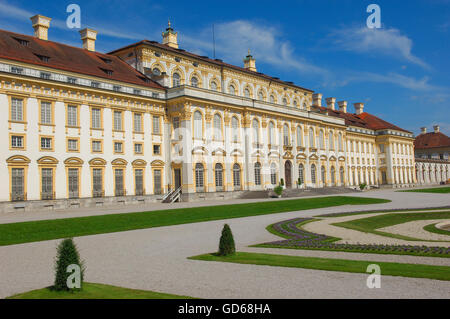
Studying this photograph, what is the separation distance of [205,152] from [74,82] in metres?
15.5

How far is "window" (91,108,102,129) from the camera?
38.2 metres

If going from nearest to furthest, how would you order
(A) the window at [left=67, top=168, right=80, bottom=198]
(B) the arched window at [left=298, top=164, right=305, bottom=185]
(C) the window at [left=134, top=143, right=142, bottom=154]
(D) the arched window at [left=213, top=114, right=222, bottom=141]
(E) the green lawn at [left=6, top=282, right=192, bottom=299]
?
(E) the green lawn at [left=6, top=282, right=192, bottom=299], (A) the window at [left=67, top=168, right=80, bottom=198], (C) the window at [left=134, top=143, right=142, bottom=154], (D) the arched window at [left=213, top=114, right=222, bottom=141], (B) the arched window at [left=298, top=164, right=305, bottom=185]

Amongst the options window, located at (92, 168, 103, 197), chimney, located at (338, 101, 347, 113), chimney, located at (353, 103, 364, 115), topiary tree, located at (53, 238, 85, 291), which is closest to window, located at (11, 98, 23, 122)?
window, located at (92, 168, 103, 197)

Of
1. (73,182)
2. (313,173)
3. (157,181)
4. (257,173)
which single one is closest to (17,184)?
(73,182)

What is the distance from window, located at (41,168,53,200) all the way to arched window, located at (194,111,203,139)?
15740mm

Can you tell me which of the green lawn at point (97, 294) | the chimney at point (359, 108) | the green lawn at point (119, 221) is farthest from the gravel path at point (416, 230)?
the chimney at point (359, 108)

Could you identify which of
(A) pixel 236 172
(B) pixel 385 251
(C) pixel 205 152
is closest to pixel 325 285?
(B) pixel 385 251

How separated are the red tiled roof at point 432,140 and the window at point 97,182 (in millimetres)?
97727

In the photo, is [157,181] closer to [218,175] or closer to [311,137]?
[218,175]

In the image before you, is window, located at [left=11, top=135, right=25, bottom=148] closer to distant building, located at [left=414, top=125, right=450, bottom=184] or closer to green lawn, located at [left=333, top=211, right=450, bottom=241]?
green lawn, located at [left=333, top=211, right=450, bottom=241]

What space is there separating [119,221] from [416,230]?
1506 centimetres

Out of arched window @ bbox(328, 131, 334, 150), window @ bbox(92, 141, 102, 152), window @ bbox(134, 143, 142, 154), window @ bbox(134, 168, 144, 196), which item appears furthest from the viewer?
arched window @ bbox(328, 131, 334, 150)

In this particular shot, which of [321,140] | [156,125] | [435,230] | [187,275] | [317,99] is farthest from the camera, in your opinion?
[317,99]

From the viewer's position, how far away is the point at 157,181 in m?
43.6
